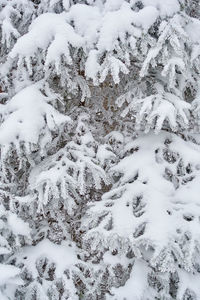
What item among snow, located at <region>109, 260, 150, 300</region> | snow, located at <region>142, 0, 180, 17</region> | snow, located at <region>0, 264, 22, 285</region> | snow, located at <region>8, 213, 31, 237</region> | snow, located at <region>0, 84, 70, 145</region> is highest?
snow, located at <region>142, 0, 180, 17</region>

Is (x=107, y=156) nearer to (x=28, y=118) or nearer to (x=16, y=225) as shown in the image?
(x=28, y=118)

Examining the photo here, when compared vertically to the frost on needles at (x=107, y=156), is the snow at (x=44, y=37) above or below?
above

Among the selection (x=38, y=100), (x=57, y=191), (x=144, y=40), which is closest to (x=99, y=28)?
(x=144, y=40)

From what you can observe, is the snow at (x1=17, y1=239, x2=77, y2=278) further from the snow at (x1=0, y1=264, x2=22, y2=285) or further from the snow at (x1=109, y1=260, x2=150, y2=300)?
the snow at (x1=0, y1=264, x2=22, y2=285)

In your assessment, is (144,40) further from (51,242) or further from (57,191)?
(51,242)

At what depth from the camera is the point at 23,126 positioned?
538 cm

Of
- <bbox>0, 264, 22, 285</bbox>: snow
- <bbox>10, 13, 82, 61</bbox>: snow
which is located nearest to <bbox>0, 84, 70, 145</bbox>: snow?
<bbox>10, 13, 82, 61</bbox>: snow

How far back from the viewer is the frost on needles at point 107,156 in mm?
5191

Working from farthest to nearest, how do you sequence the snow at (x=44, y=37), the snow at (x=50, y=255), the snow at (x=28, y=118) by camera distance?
1. the snow at (x=50, y=255)
2. the snow at (x=44, y=37)
3. the snow at (x=28, y=118)

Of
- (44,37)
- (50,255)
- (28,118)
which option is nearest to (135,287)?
(50,255)

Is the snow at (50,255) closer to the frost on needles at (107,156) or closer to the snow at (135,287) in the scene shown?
the frost on needles at (107,156)

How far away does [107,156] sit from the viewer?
5793 mm

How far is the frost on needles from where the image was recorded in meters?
5.19

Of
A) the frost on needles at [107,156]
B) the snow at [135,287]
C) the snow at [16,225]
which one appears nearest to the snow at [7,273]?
the frost on needles at [107,156]
